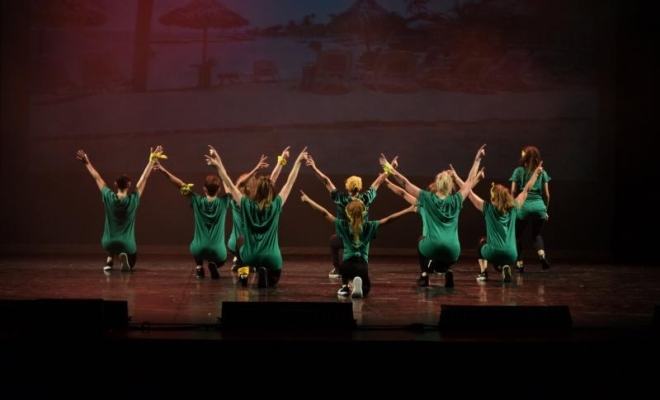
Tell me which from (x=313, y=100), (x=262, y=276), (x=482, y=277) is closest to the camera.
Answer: (x=262, y=276)

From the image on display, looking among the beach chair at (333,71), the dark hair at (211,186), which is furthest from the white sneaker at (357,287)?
the beach chair at (333,71)

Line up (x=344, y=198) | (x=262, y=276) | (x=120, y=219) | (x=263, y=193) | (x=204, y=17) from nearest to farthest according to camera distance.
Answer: (x=263, y=193), (x=262, y=276), (x=344, y=198), (x=120, y=219), (x=204, y=17)

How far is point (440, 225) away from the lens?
8508 mm

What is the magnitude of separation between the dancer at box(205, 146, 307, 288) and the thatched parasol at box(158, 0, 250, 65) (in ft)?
14.2

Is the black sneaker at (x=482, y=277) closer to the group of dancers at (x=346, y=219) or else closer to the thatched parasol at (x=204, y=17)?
the group of dancers at (x=346, y=219)

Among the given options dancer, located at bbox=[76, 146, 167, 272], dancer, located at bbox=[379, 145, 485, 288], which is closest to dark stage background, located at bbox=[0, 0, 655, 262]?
dancer, located at bbox=[76, 146, 167, 272]

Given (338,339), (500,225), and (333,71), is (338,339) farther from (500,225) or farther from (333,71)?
(333,71)

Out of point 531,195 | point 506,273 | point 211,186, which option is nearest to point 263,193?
point 211,186

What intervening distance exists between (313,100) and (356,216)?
185 inches

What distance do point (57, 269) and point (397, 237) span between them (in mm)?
4944

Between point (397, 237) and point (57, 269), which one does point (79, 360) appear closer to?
point (57, 269)

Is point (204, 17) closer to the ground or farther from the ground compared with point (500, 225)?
farther from the ground

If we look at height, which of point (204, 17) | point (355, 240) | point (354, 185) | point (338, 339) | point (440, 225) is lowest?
point (338, 339)

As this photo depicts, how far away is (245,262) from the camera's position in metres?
8.34
